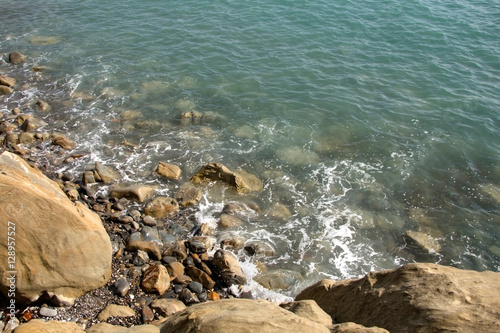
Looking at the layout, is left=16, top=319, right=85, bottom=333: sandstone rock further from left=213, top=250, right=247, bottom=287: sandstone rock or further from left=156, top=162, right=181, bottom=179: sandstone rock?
left=156, top=162, right=181, bottom=179: sandstone rock

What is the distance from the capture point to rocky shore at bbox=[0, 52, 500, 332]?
25.0 feet

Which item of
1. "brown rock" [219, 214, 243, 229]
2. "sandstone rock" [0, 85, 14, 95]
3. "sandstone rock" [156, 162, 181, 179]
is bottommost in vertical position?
"brown rock" [219, 214, 243, 229]

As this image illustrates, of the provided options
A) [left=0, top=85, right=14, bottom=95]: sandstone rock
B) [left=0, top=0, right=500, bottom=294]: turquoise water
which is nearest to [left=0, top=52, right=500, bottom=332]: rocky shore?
[left=0, top=0, right=500, bottom=294]: turquoise water

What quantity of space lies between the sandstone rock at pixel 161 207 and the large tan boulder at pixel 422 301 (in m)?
7.84

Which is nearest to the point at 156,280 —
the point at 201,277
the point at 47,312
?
the point at 201,277

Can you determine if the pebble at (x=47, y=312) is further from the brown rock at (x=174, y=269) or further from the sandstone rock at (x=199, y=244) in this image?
the sandstone rock at (x=199, y=244)

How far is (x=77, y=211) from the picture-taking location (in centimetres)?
1111

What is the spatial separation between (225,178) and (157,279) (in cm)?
647

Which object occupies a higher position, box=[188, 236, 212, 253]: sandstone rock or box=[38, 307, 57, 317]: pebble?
box=[38, 307, 57, 317]: pebble

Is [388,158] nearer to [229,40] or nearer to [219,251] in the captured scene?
[219,251]

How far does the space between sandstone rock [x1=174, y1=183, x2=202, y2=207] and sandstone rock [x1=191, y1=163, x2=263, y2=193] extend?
701mm

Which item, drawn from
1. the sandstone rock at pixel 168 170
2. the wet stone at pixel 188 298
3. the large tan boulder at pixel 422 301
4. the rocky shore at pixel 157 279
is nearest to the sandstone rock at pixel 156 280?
the rocky shore at pixel 157 279

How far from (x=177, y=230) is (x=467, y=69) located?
918 inches

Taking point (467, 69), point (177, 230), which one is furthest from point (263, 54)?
point (177, 230)
